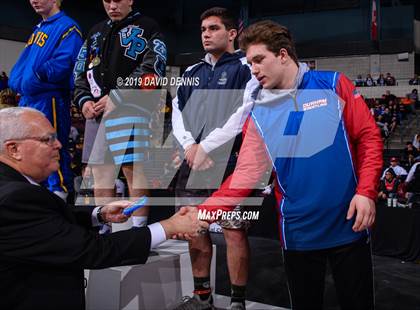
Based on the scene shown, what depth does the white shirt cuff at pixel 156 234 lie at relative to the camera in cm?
170

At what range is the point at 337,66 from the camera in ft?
61.4

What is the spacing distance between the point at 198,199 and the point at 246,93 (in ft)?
2.01

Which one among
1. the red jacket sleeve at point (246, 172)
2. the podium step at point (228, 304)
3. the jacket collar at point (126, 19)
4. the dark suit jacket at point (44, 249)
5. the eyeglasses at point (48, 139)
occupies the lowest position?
the podium step at point (228, 304)

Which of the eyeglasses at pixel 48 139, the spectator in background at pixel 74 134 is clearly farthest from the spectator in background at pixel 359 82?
the eyeglasses at pixel 48 139

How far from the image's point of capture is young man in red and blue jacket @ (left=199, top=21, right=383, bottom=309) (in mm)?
1809

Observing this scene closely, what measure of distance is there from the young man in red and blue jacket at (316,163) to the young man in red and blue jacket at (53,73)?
1401 millimetres

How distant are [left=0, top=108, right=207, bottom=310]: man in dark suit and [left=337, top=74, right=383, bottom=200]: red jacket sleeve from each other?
79 cm

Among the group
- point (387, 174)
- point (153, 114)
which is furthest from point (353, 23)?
point (153, 114)

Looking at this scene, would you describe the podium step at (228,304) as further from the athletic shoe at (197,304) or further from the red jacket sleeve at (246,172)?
the red jacket sleeve at (246,172)

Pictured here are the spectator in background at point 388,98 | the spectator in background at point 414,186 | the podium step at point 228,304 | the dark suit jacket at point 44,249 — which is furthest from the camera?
the spectator in background at point 388,98

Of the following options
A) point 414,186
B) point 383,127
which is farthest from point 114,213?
point 383,127

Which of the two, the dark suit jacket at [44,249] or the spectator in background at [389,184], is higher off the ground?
the dark suit jacket at [44,249]

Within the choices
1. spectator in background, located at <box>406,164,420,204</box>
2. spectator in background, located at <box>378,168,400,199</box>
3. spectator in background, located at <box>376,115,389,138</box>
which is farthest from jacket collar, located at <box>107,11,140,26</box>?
spectator in background, located at <box>376,115,389,138</box>

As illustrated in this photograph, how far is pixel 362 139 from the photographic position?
72.2 inches
